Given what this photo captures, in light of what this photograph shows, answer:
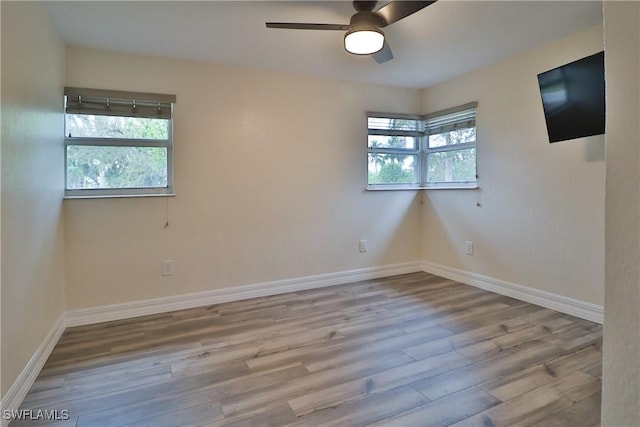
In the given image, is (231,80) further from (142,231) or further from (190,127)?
(142,231)

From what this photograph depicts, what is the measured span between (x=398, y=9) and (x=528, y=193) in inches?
83.6

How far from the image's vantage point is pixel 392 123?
164 inches

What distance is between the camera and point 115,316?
296 centimetres

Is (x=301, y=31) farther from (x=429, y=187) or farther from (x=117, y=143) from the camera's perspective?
(x=429, y=187)

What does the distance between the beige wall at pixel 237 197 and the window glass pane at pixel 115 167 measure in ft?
0.52

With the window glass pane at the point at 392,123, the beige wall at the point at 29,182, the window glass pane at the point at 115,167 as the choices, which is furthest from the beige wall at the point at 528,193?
the beige wall at the point at 29,182

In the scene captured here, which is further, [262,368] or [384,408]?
[262,368]

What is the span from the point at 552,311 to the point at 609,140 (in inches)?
116

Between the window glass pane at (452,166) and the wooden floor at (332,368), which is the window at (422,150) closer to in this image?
the window glass pane at (452,166)

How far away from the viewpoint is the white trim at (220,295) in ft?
9.52

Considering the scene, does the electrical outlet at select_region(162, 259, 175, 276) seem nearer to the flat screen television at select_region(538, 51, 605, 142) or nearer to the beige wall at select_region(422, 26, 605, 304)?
the beige wall at select_region(422, 26, 605, 304)

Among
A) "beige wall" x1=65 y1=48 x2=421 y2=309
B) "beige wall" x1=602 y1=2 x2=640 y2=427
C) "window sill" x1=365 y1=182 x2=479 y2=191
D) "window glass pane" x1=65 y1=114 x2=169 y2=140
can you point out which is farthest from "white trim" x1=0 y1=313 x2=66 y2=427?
"window sill" x1=365 y1=182 x2=479 y2=191

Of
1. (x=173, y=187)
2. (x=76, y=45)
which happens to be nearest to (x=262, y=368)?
(x=173, y=187)

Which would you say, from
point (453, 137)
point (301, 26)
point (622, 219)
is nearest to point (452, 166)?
point (453, 137)
